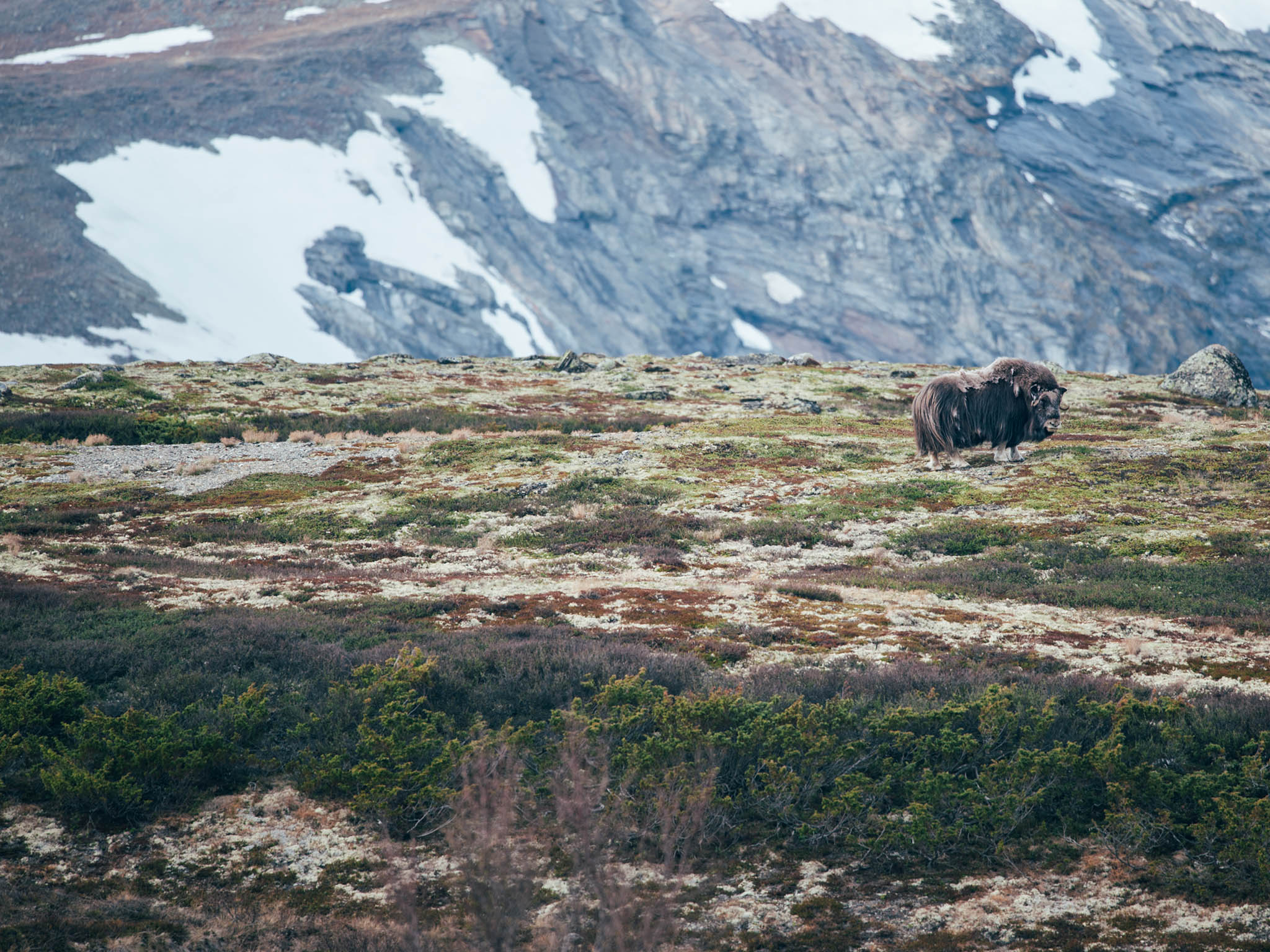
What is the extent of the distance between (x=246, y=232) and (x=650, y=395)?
6036 inches

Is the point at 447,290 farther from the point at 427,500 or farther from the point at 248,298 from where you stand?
the point at 427,500

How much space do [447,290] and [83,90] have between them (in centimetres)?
8603

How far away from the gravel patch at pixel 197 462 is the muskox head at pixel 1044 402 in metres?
25.0

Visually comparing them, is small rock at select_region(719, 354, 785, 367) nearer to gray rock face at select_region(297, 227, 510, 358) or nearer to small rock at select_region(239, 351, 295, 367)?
small rock at select_region(239, 351, 295, 367)

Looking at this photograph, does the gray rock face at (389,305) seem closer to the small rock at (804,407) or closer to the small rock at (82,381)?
the small rock at (82,381)

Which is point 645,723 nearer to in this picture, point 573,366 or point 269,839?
point 269,839

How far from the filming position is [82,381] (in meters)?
51.0

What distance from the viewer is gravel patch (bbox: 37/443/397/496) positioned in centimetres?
3175

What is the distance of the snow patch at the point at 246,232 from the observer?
154375 millimetres

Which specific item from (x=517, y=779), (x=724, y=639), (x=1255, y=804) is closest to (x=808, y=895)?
(x=517, y=779)

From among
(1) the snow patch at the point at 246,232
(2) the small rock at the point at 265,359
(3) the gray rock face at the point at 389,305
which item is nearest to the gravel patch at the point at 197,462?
(2) the small rock at the point at 265,359

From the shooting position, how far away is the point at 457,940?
274 inches

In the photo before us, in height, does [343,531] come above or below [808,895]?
below

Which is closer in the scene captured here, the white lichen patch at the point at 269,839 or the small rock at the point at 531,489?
the white lichen patch at the point at 269,839
